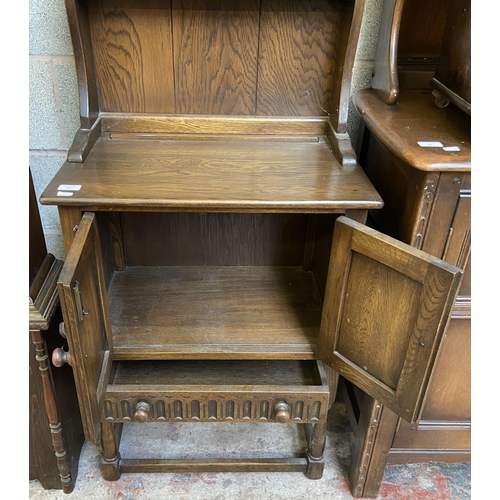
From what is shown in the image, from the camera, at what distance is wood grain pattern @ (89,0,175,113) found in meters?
1.19

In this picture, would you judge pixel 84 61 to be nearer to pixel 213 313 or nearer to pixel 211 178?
pixel 211 178

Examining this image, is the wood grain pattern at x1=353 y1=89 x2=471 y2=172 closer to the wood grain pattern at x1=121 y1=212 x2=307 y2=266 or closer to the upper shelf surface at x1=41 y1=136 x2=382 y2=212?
the upper shelf surface at x1=41 y1=136 x2=382 y2=212

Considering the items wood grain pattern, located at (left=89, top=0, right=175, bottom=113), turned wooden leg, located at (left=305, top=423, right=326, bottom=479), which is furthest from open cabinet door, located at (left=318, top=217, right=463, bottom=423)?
wood grain pattern, located at (left=89, top=0, right=175, bottom=113)

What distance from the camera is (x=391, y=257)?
3.17ft

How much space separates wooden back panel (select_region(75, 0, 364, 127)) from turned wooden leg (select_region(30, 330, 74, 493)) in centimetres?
64

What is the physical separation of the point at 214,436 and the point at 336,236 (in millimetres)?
898

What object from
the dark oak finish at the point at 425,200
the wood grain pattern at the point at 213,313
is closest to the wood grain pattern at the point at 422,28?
the dark oak finish at the point at 425,200

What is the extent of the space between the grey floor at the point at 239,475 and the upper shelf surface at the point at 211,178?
2.99 feet

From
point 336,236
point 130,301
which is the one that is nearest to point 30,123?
point 130,301

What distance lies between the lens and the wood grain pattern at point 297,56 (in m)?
1.21

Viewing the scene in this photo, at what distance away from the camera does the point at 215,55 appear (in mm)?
1254

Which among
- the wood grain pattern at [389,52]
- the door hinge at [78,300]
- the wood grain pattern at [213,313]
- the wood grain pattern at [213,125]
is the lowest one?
the wood grain pattern at [213,313]

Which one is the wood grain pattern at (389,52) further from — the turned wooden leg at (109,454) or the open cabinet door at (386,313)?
the turned wooden leg at (109,454)

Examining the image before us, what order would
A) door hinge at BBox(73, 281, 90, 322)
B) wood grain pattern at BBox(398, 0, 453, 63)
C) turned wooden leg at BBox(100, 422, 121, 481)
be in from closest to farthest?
door hinge at BBox(73, 281, 90, 322)
wood grain pattern at BBox(398, 0, 453, 63)
turned wooden leg at BBox(100, 422, 121, 481)
